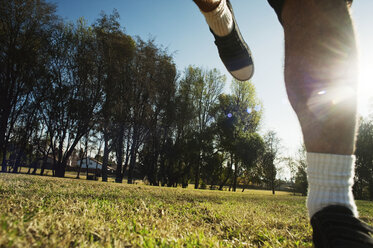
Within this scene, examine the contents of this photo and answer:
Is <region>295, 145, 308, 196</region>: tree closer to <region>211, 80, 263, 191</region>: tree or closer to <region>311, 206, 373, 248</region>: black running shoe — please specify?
<region>211, 80, 263, 191</region>: tree

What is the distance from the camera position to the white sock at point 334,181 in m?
0.63

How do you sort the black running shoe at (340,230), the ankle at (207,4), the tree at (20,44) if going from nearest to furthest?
the black running shoe at (340,230)
the ankle at (207,4)
the tree at (20,44)

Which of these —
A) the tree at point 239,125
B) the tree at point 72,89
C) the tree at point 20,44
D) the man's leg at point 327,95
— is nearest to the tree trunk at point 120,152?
the tree at point 72,89

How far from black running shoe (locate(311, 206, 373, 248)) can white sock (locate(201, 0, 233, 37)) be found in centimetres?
103

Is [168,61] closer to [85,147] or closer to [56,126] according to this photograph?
[56,126]

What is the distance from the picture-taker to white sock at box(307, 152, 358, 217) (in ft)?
2.06

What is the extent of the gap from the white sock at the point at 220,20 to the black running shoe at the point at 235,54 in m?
0.04

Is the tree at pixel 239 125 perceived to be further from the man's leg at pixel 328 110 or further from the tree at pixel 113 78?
the man's leg at pixel 328 110

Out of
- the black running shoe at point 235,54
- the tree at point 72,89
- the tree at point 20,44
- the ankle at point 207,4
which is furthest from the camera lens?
the tree at point 72,89

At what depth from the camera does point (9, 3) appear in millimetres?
12602

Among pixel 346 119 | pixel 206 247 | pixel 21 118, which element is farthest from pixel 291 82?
pixel 21 118

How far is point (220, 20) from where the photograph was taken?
1.22 meters

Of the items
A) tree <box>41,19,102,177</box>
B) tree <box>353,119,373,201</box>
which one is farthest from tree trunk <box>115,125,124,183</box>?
tree <box>353,119,373,201</box>

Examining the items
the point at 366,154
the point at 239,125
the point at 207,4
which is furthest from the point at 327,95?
the point at 366,154
